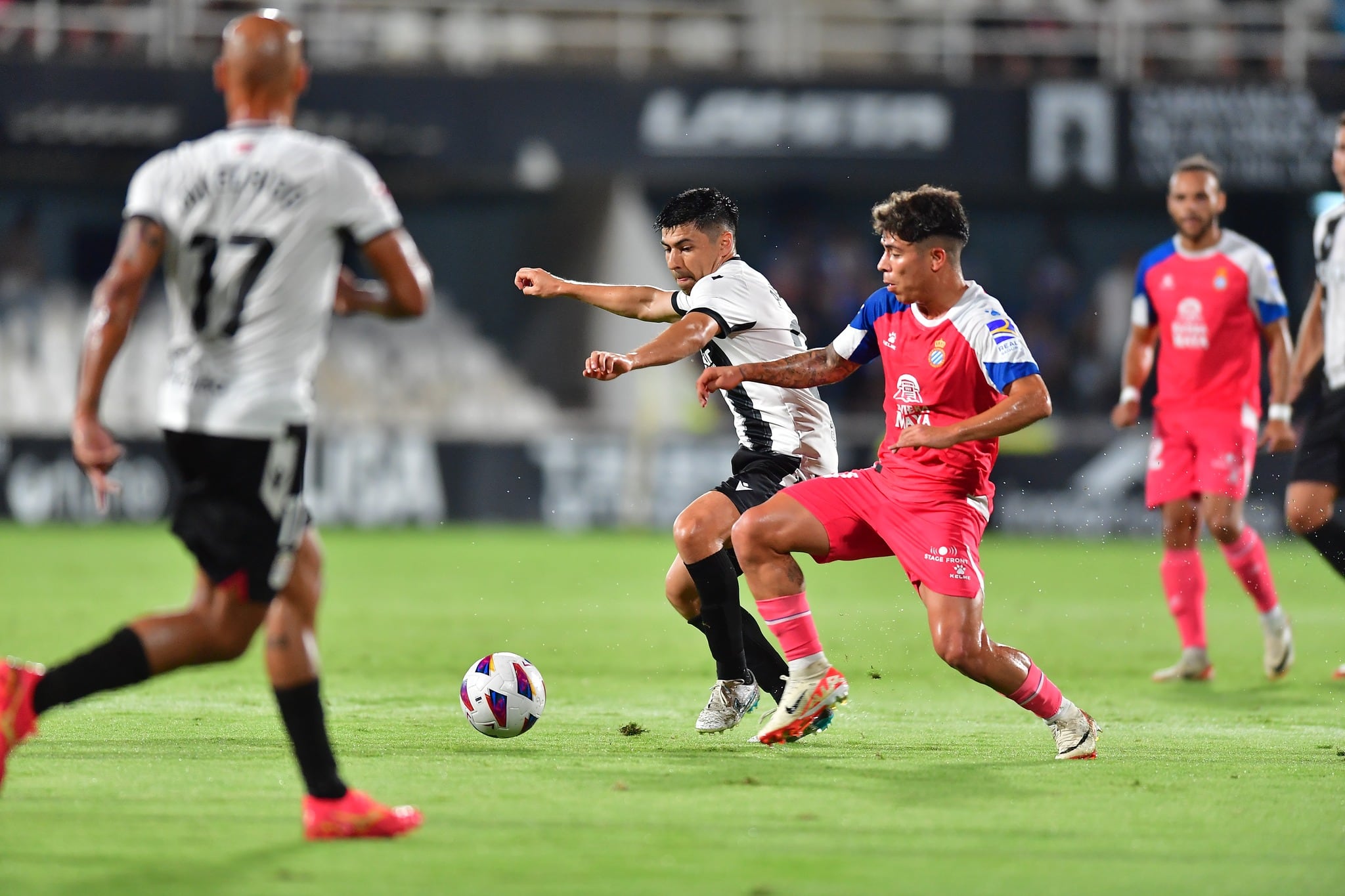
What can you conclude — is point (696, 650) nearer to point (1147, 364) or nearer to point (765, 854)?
point (1147, 364)

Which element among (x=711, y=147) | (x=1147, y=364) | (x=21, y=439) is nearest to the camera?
(x=1147, y=364)

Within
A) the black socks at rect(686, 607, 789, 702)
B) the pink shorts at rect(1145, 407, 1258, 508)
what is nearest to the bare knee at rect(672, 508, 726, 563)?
the black socks at rect(686, 607, 789, 702)

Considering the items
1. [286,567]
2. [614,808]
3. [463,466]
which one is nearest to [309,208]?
[286,567]

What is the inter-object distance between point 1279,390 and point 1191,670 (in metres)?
1.44

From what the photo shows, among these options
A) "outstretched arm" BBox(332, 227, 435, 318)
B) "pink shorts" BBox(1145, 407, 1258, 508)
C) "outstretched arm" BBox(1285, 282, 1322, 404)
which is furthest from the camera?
"pink shorts" BBox(1145, 407, 1258, 508)

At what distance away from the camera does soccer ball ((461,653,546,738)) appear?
5.77 meters

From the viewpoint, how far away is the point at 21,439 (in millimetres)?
18406

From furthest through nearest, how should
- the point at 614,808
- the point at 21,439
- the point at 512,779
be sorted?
the point at 21,439 < the point at 512,779 < the point at 614,808

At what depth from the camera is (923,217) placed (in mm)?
5672

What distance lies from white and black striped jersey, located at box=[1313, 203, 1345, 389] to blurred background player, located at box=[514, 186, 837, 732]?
2693 millimetres

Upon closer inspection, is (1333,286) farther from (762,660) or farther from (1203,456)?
(762,660)

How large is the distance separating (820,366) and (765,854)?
2.36 metres

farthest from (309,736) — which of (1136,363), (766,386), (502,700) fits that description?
(1136,363)

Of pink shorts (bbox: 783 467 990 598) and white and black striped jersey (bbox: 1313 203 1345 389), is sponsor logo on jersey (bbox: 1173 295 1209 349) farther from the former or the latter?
pink shorts (bbox: 783 467 990 598)
